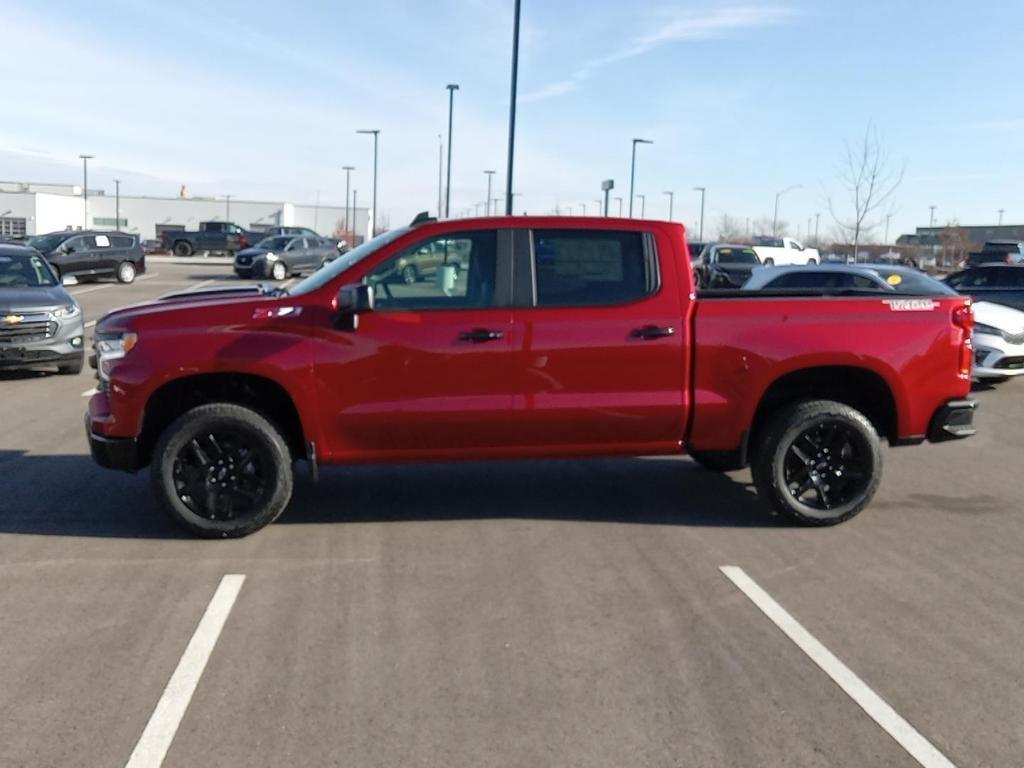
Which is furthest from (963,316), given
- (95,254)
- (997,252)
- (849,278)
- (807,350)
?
(997,252)

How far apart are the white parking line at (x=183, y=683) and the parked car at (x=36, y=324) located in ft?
28.3

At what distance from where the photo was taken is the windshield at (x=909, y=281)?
13922 mm

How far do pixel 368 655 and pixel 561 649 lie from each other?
0.88 metres

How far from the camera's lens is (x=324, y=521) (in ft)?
23.1

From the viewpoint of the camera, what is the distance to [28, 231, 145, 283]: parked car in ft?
108

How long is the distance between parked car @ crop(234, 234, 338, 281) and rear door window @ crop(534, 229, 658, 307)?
31021 mm

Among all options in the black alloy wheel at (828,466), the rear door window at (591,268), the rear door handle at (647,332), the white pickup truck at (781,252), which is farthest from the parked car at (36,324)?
the white pickup truck at (781,252)

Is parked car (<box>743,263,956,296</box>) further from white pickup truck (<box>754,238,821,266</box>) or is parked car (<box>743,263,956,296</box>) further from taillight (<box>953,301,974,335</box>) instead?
white pickup truck (<box>754,238,821,266</box>)

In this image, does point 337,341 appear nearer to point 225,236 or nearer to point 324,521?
point 324,521

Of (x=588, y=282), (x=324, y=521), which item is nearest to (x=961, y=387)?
(x=588, y=282)

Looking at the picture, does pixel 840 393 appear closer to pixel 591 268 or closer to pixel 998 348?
pixel 591 268

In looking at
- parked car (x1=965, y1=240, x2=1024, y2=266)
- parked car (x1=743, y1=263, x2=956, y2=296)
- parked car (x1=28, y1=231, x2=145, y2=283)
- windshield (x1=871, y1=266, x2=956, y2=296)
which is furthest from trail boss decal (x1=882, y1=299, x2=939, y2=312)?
parked car (x1=965, y1=240, x2=1024, y2=266)

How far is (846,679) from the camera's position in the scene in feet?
15.0

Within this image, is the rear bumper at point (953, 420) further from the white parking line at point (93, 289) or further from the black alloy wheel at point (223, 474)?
the white parking line at point (93, 289)
